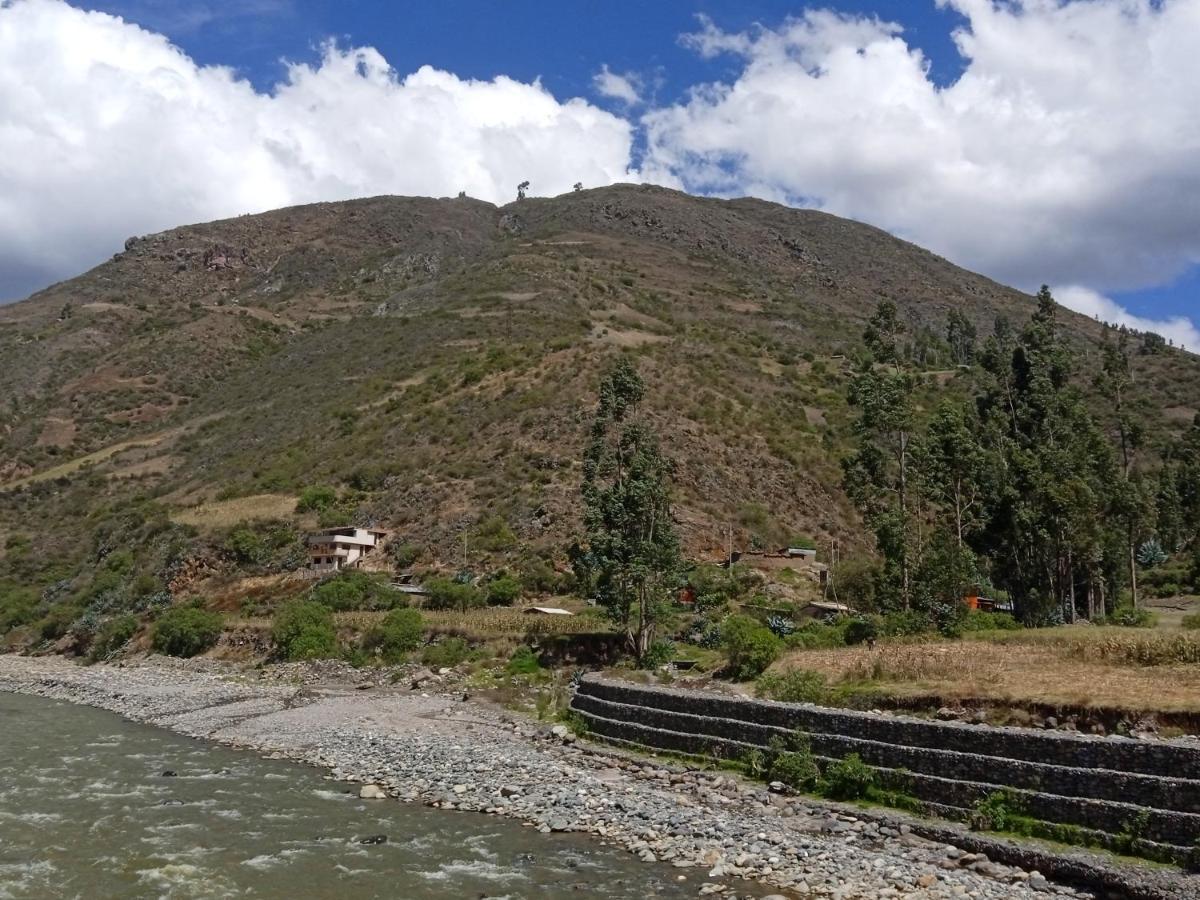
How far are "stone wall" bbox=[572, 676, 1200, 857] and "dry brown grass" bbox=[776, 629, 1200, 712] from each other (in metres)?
2.05

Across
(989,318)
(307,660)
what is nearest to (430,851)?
(307,660)

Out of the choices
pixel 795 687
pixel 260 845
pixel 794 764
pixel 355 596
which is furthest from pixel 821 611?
pixel 260 845

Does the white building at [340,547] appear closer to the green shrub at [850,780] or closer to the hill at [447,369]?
the hill at [447,369]

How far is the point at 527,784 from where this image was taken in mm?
20297

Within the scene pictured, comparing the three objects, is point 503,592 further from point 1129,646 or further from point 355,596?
point 1129,646

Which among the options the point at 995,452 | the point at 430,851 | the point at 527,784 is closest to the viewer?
the point at 430,851

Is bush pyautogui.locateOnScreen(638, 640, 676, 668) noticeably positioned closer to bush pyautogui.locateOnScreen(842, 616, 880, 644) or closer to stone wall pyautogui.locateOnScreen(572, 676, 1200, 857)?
bush pyautogui.locateOnScreen(842, 616, 880, 644)

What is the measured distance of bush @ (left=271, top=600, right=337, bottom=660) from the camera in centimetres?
4200

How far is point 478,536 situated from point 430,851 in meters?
38.4

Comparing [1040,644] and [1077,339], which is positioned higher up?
[1077,339]

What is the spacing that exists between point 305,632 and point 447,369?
44.5 m

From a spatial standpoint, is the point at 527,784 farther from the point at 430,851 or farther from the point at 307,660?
the point at 307,660

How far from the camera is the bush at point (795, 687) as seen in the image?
70.6ft

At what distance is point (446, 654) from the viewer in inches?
1526
